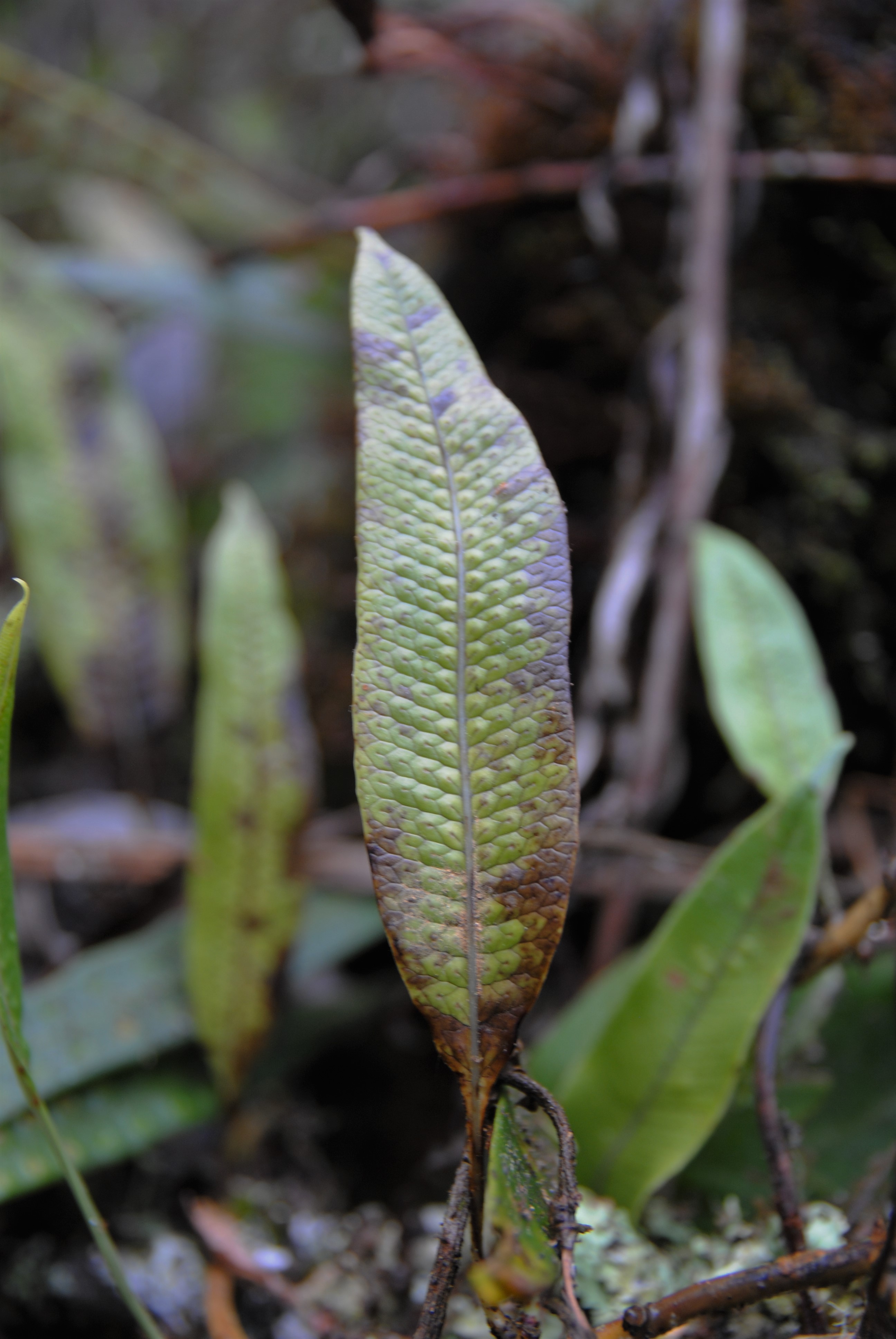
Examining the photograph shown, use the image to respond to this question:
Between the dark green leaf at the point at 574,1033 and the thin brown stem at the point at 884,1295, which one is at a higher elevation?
the thin brown stem at the point at 884,1295

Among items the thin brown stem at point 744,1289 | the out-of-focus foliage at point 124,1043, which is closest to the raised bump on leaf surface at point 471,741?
the thin brown stem at point 744,1289

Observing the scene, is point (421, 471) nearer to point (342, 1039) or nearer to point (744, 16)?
A: point (342, 1039)

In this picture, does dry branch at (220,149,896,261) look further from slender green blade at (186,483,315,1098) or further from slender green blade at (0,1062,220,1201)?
slender green blade at (0,1062,220,1201)

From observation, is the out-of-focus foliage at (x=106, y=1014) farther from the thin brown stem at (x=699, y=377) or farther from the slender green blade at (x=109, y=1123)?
the thin brown stem at (x=699, y=377)

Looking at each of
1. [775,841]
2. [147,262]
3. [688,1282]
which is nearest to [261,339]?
[147,262]

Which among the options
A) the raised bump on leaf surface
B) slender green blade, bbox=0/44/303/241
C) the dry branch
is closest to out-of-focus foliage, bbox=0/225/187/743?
the dry branch
